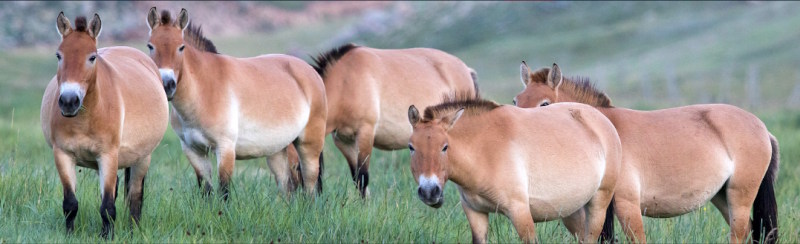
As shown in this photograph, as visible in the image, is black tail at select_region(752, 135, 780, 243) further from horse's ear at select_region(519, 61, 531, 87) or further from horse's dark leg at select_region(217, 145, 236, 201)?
horse's dark leg at select_region(217, 145, 236, 201)

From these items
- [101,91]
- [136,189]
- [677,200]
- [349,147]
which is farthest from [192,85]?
[677,200]

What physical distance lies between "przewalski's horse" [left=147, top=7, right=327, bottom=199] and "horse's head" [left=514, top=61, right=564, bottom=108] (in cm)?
189

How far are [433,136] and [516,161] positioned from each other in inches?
23.6

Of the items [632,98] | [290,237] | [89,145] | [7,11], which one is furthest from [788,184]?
[7,11]

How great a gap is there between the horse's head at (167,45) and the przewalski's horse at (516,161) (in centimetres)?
243

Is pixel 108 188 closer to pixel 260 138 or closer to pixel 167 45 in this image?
pixel 167 45

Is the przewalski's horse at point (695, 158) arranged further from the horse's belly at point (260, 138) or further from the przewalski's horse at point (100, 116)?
the przewalski's horse at point (100, 116)

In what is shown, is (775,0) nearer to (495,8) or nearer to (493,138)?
(495,8)

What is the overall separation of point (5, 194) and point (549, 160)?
→ 3.94 m

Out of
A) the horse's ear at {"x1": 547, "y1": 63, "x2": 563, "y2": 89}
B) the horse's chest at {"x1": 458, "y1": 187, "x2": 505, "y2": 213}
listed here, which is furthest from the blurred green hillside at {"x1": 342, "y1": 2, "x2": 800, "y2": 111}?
the horse's chest at {"x1": 458, "y1": 187, "x2": 505, "y2": 213}

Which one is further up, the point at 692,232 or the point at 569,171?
the point at 569,171

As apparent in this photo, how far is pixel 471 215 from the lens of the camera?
6699 millimetres

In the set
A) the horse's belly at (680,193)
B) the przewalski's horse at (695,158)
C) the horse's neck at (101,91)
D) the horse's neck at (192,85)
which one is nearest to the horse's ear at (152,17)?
the horse's neck at (192,85)

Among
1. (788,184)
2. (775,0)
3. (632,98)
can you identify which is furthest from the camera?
(775,0)
